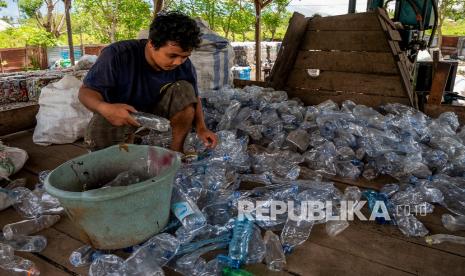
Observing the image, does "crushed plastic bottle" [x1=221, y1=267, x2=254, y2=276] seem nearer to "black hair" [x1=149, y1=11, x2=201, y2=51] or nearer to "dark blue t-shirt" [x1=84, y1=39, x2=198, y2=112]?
"black hair" [x1=149, y1=11, x2=201, y2=51]

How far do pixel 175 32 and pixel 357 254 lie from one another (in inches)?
48.7

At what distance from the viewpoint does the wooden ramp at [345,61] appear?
9.80 feet

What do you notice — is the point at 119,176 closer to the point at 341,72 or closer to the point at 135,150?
the point at 135,150

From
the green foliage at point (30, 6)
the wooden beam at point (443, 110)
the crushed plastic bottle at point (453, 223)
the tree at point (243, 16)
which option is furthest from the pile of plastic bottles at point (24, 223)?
the green foliage at point (30, 6)

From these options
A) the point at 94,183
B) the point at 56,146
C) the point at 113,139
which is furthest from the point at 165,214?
the point at 56,146

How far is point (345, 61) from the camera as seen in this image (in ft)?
10.6

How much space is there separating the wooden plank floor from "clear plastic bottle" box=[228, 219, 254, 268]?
2.2 inches

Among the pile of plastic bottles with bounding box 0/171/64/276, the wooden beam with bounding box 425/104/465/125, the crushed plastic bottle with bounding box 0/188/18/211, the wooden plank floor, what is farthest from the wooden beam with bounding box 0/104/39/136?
the wooden beam with bounding box 425/104/465/125

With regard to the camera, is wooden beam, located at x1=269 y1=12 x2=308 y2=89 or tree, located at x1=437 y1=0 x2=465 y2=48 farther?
tree, located at x1=437 y1=0 x2=465 y2=48

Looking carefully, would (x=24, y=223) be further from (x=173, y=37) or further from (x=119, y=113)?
(x=173, y=37)

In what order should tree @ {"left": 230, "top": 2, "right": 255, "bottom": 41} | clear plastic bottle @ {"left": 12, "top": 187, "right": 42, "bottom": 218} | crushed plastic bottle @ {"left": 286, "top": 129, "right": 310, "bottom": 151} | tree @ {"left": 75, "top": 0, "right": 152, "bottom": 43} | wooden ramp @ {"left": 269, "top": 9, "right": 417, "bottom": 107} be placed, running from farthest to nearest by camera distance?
tree @ {"left": 230, "top": 2, "right": 255, "bottom": 41} → tree @ {"left": 75, "top": 0, "right": 152, "bottom": 43} → wooden ramp @ {"left": 269, "top": 9, "right": 417, "bottom": 107} → crushed plastic bottle @ {"left": 286, "top": 129, "right": 310, "bottom": 151} → clear plastic bottle @ {"left": 12, "top": 187, "right": 42, "bottom": 218}

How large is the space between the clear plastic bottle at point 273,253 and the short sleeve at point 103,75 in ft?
3.62

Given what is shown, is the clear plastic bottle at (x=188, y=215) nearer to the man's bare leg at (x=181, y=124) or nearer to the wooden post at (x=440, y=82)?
the man's bare leg at (x=181, y=124)

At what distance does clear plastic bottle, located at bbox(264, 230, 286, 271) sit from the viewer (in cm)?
129
